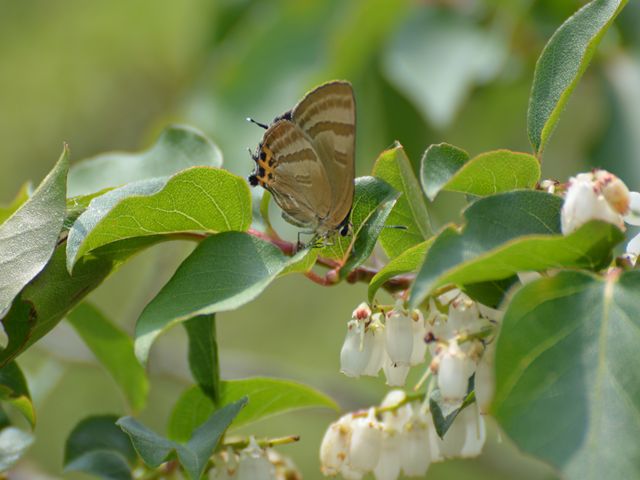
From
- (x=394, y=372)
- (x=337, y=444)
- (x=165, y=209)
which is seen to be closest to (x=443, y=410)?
(x=394, y=372)

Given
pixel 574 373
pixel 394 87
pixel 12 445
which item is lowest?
pixel 394 87

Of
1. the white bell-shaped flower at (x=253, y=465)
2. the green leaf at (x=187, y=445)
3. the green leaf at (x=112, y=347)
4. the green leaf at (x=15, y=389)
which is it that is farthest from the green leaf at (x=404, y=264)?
the green leaf at (x=112, y=347)

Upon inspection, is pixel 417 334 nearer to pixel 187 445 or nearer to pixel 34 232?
pixel 187 445

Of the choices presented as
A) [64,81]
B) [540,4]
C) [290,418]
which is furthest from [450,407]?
[64,81]

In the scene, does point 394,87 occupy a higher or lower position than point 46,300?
lower

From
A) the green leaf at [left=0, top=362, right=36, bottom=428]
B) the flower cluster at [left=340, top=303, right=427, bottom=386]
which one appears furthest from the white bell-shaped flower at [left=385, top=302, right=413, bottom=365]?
the green leaf at [left=0, top=362, right=36, bottom=428]

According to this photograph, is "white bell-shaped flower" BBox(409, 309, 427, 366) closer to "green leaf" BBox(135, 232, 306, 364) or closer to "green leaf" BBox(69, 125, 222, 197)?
"green leaf" BBox(135, 232, 306, 364)

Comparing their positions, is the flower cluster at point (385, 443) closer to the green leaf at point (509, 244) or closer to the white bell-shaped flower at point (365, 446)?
the white bell-shaped flower at point (365, 446)

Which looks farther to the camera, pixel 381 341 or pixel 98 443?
pixel 98 443
